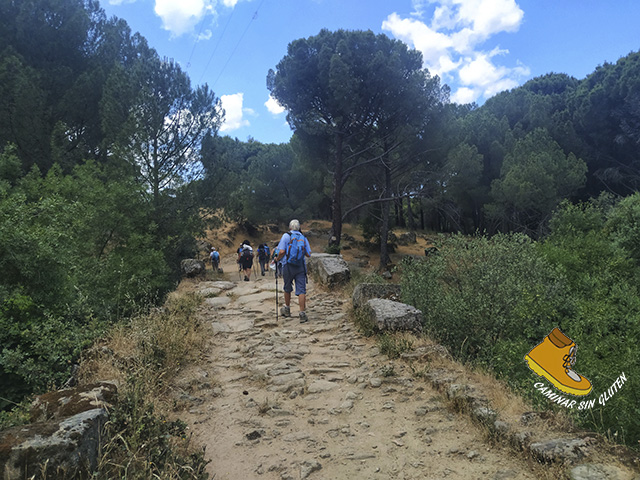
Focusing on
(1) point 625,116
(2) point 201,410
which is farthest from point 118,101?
(1) point 625,116

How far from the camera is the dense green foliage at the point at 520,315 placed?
3.81 metres

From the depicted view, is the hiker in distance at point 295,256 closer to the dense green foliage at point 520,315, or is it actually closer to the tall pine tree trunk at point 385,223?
the dense green foliage at point 520,315

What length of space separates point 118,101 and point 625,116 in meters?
30.9

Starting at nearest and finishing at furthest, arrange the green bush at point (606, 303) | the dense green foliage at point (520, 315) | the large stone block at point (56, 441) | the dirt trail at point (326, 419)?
the large stone block at point (56, 441) < the dirt trail at point (326, 419) < the green bush at point (606, 303) < the dense green foliage at point (520, 315)

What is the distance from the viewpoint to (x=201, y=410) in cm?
382

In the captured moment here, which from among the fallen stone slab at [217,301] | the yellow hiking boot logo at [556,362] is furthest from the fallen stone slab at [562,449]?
the fallen stone slab at [217,301]

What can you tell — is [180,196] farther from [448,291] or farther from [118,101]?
[448,291]

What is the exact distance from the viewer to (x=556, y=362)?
3.15m

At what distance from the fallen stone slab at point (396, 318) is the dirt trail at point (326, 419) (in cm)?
36

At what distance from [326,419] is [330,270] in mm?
6186

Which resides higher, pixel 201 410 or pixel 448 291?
pixel 448 291

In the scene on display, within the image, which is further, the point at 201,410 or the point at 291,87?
the point at 291,87

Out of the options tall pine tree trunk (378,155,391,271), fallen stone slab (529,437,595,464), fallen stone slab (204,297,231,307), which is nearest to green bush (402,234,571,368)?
fallen stone slab (529,437,595,464)

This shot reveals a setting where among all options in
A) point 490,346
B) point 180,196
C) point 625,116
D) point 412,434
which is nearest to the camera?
point 412,434
